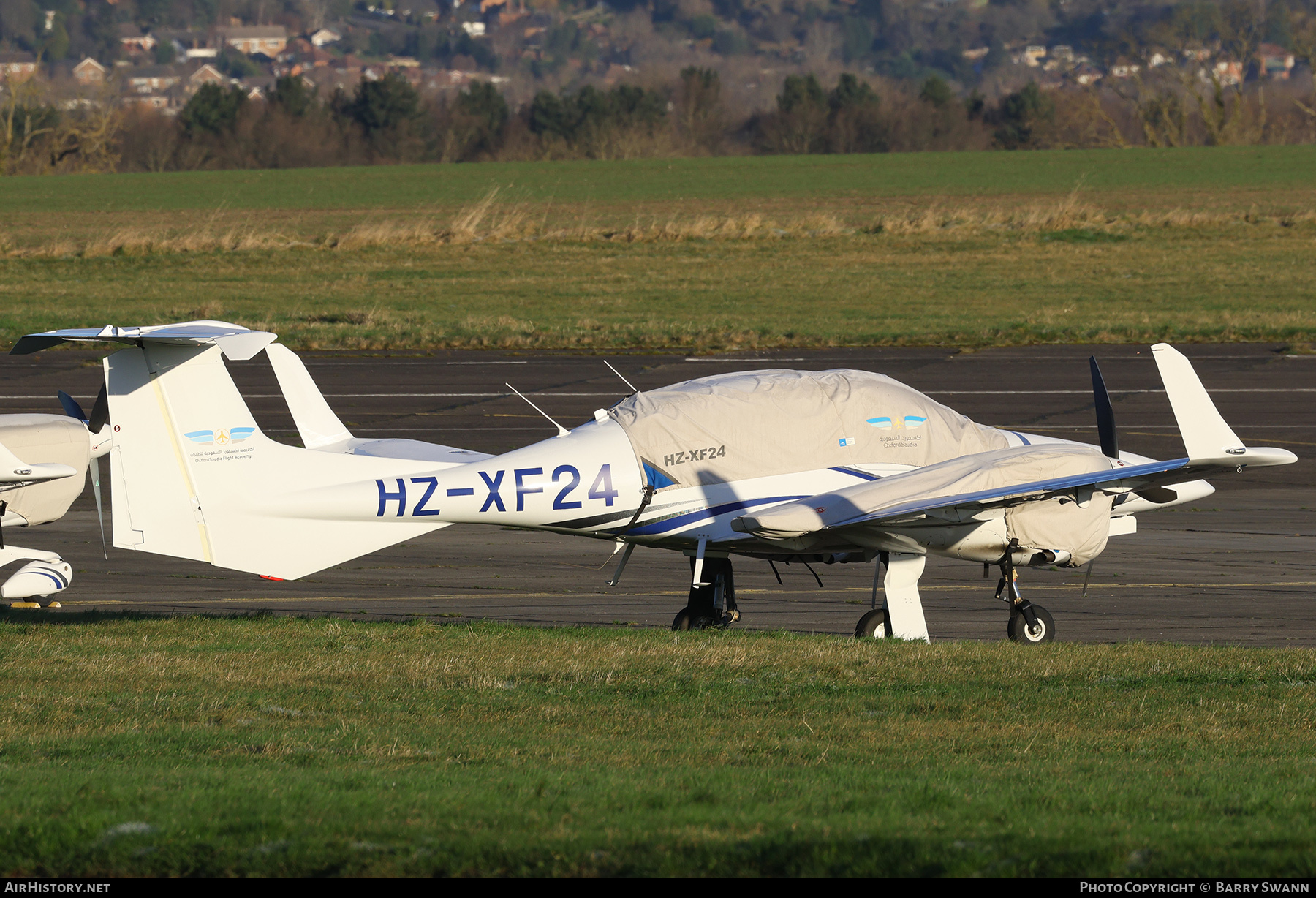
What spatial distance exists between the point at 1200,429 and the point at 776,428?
3455mm

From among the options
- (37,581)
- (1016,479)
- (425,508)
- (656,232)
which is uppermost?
(1016,479)

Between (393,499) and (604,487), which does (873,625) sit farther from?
(393,499)

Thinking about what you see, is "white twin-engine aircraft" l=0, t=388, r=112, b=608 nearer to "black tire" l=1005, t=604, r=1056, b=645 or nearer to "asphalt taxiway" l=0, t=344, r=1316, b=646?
"asphalt taxiway" l=0, t=344, r=1316, b=646

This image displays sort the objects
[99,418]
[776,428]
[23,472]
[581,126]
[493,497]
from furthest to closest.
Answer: [581,126] → [99,418] → [776,428] → [493,497] → [23,472]

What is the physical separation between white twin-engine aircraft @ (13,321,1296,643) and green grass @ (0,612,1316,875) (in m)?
0.86

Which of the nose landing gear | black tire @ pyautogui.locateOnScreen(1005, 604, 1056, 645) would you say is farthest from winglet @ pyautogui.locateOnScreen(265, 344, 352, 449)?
black tire @ pyautogui.locateOnScreen(1005, 604, 1056, 645)

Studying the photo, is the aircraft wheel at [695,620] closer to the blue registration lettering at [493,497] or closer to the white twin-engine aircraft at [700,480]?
the white twin-engine aircraft at [700,480]

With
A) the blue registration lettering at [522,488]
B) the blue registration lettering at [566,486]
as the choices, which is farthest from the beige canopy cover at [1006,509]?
the blue registration lettering at [522,488]

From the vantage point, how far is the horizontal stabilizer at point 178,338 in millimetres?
12797

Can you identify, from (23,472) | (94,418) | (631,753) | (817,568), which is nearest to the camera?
(631,753)

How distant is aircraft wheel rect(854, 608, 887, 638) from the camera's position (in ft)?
47.0

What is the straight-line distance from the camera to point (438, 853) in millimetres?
6914

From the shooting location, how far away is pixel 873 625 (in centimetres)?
1436

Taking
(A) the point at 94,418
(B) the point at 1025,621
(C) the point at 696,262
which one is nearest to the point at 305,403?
(A) the point at 94,418
